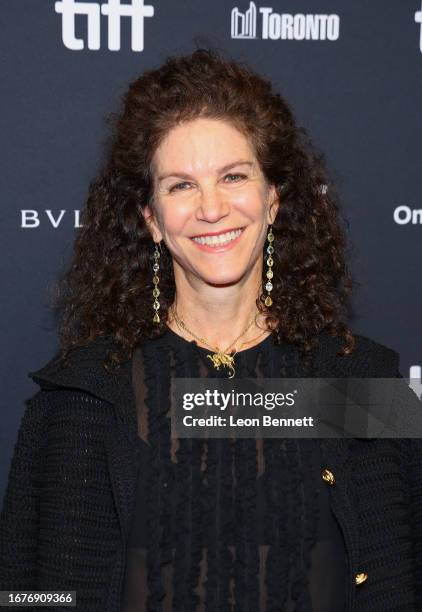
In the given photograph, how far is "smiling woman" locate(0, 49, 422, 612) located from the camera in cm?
153

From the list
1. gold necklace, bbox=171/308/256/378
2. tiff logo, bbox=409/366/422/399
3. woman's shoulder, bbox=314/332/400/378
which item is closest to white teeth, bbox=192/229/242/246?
gold necklace, bbox=171/308/256/378

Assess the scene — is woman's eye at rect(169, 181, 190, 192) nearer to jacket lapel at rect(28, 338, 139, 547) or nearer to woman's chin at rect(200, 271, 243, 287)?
woman's chin at rect(200, 271, 243, 287)

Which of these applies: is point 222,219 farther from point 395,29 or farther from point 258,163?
point 395,29

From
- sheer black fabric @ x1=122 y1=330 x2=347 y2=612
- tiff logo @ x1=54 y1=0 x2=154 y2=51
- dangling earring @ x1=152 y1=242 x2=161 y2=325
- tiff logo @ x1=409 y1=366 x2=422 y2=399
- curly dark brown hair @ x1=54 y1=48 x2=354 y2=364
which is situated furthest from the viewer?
tiff logo @ x1=409 y1=366 x2=422 y2=399

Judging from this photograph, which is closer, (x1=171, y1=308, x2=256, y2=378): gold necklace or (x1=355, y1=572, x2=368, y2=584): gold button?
(x1=355, y1=572, x2=368, y2=584): gold button

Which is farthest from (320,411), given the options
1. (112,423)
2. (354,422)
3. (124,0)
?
(124,0)

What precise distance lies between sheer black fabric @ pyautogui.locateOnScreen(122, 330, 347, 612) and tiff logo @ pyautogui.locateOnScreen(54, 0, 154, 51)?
2.75 ft

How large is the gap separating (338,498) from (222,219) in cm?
56

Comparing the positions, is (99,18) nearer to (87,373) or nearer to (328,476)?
(87,373)

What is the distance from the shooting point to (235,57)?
195 cm

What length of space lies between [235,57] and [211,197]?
1.80ft

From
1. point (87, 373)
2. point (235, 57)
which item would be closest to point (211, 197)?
point (87, 373)

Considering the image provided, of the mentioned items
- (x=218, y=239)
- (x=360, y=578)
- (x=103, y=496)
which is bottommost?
(x=360, y=578)

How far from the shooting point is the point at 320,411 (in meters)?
1.67
